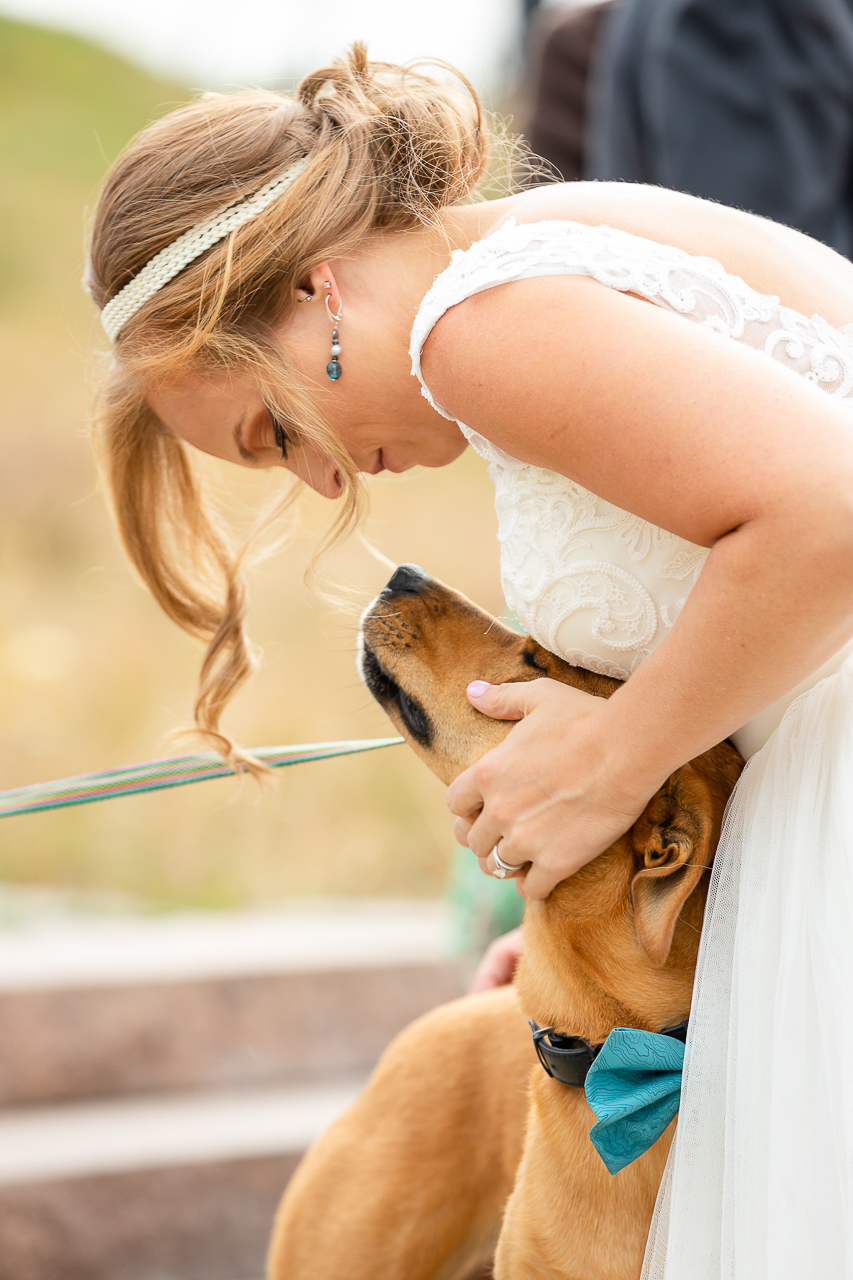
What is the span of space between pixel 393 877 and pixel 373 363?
321 cm

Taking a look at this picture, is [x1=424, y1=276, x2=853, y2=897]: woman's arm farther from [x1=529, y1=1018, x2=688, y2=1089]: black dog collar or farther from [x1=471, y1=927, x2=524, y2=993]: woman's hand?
[x1=471, y1=927, x2=524, y2=993]: woman's hand

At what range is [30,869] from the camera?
377cm

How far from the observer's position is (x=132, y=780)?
5.12 ft

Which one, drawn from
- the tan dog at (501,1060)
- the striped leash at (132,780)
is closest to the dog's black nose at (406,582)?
the tan dog at (501,1060)

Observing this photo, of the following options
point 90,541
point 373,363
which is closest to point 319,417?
point 373,363

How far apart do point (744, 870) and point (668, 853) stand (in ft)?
0.31

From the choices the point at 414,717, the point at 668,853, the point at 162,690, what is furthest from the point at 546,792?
the point at 162,690

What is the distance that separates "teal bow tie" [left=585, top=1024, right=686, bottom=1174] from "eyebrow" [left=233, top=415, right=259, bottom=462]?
0.93 metres

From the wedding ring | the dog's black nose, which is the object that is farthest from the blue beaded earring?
the wedding ring

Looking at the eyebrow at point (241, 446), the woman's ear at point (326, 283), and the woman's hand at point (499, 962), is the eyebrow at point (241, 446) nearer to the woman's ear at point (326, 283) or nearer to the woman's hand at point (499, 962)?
the woman's ear at point (326, 283)

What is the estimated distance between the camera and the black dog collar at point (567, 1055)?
1.29 m

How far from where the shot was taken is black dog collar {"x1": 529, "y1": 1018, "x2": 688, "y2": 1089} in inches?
50.6

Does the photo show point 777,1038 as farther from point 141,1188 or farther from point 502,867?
point 141,1188

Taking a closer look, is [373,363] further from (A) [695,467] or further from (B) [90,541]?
(B) [90,541]
